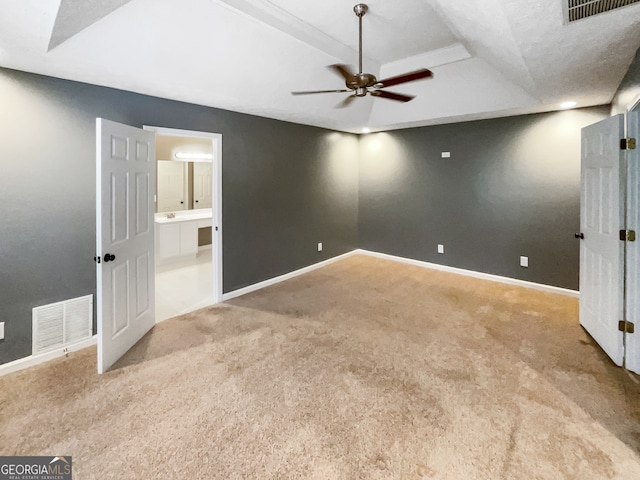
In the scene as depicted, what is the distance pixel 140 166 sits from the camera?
9.18 ft

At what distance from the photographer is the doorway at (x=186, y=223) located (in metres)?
3.83

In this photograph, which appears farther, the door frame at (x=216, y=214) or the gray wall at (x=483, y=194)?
the gray wall at (x=483, y=194)

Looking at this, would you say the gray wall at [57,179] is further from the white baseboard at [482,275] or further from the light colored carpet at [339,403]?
the white baseboard at [482,275]

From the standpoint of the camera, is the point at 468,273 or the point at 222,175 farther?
the point at 468,273

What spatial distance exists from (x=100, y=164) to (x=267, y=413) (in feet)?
7.05

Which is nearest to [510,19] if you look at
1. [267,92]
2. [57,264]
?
[267,92]

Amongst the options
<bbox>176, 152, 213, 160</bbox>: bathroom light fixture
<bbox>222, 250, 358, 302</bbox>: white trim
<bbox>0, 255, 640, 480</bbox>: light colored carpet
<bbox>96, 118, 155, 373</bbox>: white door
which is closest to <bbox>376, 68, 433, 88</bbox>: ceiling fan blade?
<bbox>96, 118, 155, 373</bbox>: white door

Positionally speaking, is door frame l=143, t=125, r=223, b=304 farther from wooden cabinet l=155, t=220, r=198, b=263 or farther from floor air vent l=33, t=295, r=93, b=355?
wooden cabinet l=155, t=220, r=198, b=263

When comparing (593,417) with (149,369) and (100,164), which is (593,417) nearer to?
(149,369)

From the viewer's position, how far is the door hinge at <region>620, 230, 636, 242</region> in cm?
235

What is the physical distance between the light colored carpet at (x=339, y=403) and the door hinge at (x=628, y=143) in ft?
5.66

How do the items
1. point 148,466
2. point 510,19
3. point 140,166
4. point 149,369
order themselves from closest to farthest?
1. point 148,466
2. point 510,19
3. point 149,369
4. point 140,166

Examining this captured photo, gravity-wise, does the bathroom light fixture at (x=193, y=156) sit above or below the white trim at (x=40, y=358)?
above

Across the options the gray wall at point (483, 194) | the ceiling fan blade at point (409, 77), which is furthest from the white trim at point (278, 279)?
the ceiling fan blade at point (409, 77)
